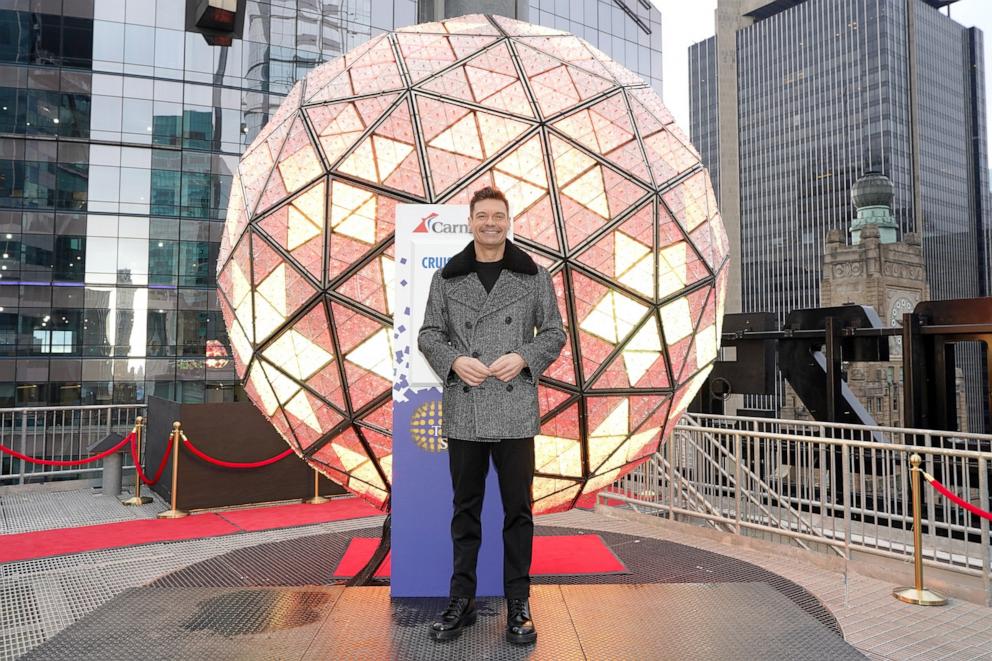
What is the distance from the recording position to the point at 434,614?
9.60 ft

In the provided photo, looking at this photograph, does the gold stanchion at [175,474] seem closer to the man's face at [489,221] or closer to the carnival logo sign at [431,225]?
the carnival logo sign at [431,225]

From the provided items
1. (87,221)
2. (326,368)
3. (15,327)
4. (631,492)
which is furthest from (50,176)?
(326,368)

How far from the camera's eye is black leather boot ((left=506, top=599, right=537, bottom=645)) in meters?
2.52

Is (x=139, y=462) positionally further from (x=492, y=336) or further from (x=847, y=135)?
(x=847, y=135)

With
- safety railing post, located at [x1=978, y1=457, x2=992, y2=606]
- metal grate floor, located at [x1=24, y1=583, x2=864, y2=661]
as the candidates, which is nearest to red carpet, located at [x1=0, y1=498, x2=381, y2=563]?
metal grate floor, located at [x1=24, y1=583, x2=864, y2=661]

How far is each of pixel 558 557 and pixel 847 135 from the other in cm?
10066

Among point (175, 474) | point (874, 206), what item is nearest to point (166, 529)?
point (175, 474)

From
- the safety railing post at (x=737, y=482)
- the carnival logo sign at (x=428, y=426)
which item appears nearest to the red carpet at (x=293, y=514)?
the safety railing post at (x=737, y=482)

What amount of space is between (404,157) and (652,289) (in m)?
1.28

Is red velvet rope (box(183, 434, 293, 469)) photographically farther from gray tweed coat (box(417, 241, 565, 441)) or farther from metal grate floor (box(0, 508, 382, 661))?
gray tweed coat (box(417, 241, 565, 441))

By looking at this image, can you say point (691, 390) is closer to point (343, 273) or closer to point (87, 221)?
point (343, 273)

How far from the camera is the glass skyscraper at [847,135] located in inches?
Result: 3445

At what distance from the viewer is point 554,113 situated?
9.91 ft

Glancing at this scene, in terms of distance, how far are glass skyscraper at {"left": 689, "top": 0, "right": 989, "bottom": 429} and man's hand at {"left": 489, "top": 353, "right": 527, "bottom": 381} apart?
91125 mm
